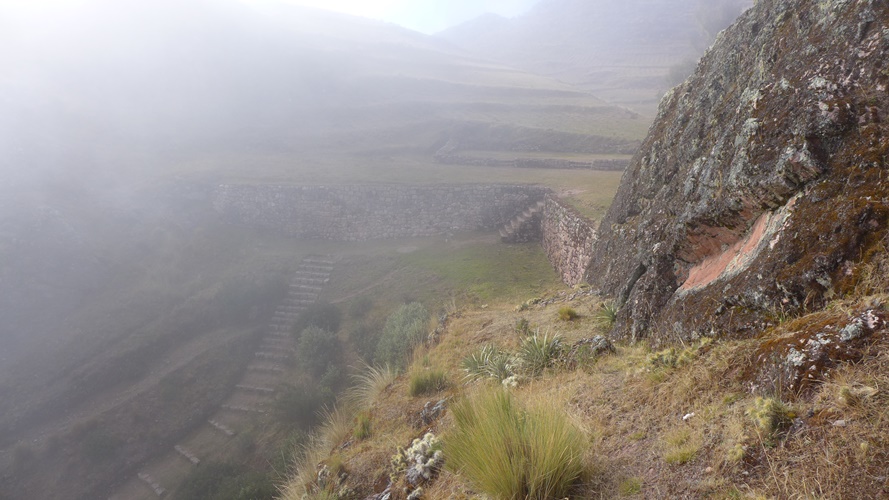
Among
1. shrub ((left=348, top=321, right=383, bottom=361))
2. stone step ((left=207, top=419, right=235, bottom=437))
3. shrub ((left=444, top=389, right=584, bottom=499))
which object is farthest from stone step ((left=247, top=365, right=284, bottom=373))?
shrub ((left=444, top=389, right=584, bottom=499))

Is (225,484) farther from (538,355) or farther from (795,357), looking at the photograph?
(795,357)

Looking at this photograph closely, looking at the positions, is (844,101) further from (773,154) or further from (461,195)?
(461,195)

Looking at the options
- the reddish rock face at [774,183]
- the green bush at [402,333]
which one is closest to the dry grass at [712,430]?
the reddish rock face at [774,183]

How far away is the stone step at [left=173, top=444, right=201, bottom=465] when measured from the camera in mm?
15453

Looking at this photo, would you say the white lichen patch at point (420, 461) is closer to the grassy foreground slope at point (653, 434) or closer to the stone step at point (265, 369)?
the grassy foreground slope at point (653, 434)

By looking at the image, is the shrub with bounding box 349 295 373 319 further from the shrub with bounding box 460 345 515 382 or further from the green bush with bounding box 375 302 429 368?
the shrub with bounding box 460 345 515 382

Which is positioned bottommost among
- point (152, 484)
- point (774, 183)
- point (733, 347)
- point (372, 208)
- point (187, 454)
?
point (152, 484)

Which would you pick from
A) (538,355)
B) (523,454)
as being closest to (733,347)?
(523,454)

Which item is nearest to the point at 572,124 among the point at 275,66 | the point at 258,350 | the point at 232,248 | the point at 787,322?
the point at 232,248

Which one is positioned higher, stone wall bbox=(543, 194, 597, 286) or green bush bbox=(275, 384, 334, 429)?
stone wall bbox=(543, 194, 597, 286)

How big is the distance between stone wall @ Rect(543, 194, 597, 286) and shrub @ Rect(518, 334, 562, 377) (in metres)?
6.76

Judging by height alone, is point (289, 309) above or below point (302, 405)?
above

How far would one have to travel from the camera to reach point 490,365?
22.2ft

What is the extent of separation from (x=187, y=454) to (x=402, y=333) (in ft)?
28.3
